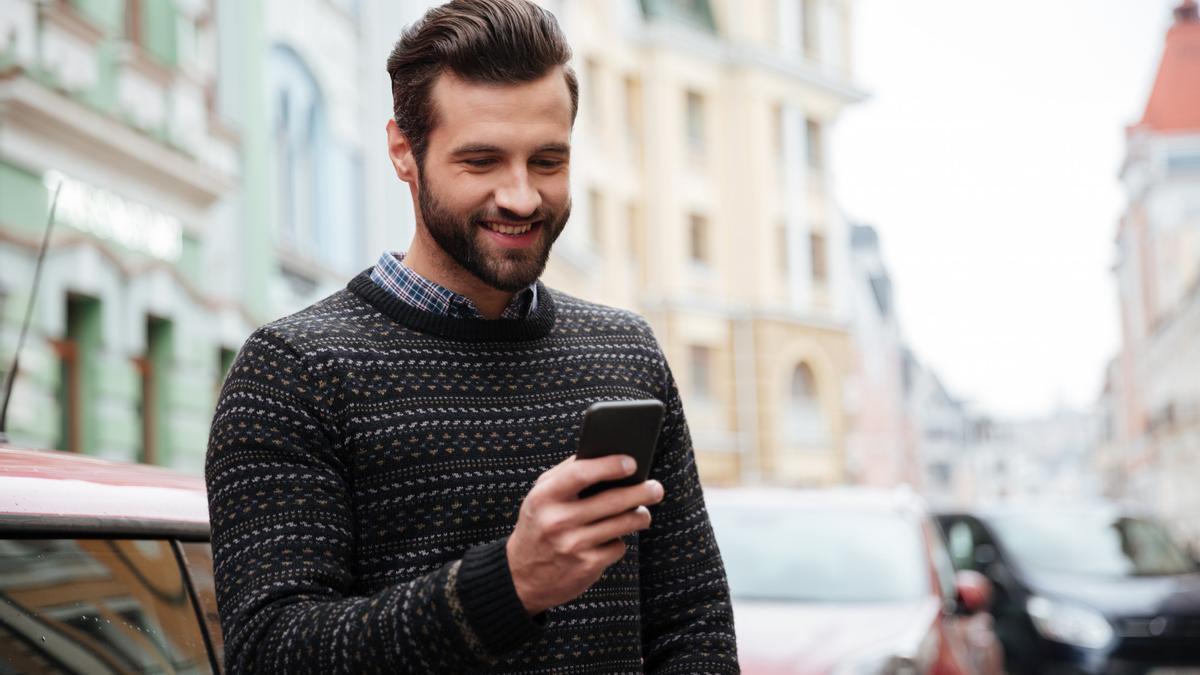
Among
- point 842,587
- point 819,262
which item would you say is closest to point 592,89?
point 819,262

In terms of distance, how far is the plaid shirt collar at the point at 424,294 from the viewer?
2.33 metres

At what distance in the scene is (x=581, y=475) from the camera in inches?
69.6

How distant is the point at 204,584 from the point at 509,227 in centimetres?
97

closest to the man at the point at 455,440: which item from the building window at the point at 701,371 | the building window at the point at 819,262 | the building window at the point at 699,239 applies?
the building window at the point at 701,371

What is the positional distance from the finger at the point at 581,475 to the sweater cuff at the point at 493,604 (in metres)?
0.12

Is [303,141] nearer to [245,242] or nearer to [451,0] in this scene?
[245,242]

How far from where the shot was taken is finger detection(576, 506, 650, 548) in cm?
179

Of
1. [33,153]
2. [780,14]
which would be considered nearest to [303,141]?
[33,153]

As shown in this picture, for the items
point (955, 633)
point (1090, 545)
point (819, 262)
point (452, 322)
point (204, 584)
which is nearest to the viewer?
point (452, 322)

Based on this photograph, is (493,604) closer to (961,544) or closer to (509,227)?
(509,227)

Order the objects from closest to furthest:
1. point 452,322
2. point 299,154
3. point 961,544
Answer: point 452,322, point 961,544, point 299,154

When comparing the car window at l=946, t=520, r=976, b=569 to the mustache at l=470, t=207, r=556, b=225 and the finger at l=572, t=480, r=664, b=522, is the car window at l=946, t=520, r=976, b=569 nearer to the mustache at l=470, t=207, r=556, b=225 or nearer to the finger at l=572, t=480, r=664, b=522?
the mustache at l=470, t=207, r=556, b=225

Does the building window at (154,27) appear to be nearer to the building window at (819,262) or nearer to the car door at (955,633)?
the car door at (955,633)

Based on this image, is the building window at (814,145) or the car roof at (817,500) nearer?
the car roof at (817,500)
